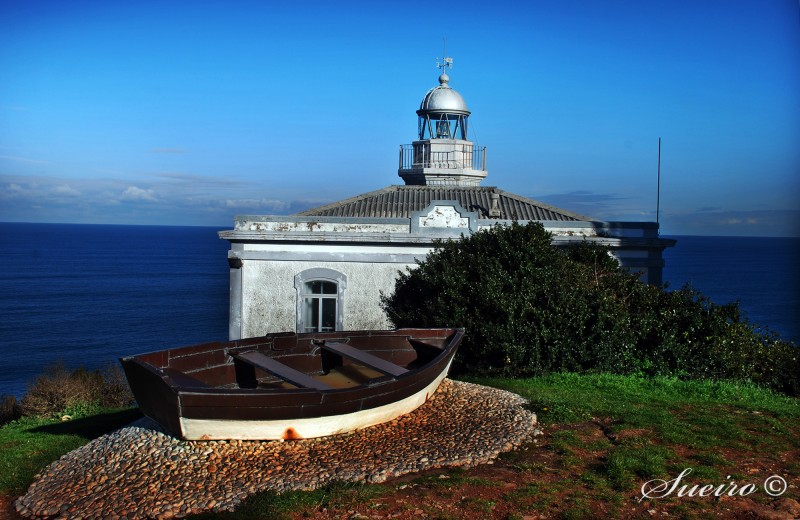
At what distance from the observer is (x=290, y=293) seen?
55.7ft

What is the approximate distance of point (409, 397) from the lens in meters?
8.38

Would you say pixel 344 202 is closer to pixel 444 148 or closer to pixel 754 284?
pixel 444 148

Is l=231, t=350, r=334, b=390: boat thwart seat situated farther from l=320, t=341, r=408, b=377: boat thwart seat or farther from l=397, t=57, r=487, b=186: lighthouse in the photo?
l=397, t=57, r=487, b=186: lighthouse

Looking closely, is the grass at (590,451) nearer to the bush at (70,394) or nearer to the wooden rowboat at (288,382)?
the wooden rowboat at (288,382)

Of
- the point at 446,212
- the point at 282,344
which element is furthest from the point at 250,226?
the point at 282,344

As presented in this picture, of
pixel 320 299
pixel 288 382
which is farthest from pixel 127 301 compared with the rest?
pixel 288 382

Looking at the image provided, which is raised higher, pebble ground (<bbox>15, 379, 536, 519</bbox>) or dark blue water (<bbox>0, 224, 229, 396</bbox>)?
pebble ground (<bbox>15, 379, 536, 519</bbox>)

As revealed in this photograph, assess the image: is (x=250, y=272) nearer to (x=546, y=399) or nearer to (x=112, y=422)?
(x=112, y=422)

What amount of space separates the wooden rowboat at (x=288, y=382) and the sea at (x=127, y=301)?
8.00 metres

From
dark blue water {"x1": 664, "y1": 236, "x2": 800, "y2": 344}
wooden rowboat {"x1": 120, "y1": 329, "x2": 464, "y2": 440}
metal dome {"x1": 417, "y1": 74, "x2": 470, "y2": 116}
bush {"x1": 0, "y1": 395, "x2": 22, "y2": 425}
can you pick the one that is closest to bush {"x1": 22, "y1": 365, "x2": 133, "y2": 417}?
bush {"x1": 0, "y1": 395, "x2": 22, "y2": 425}
